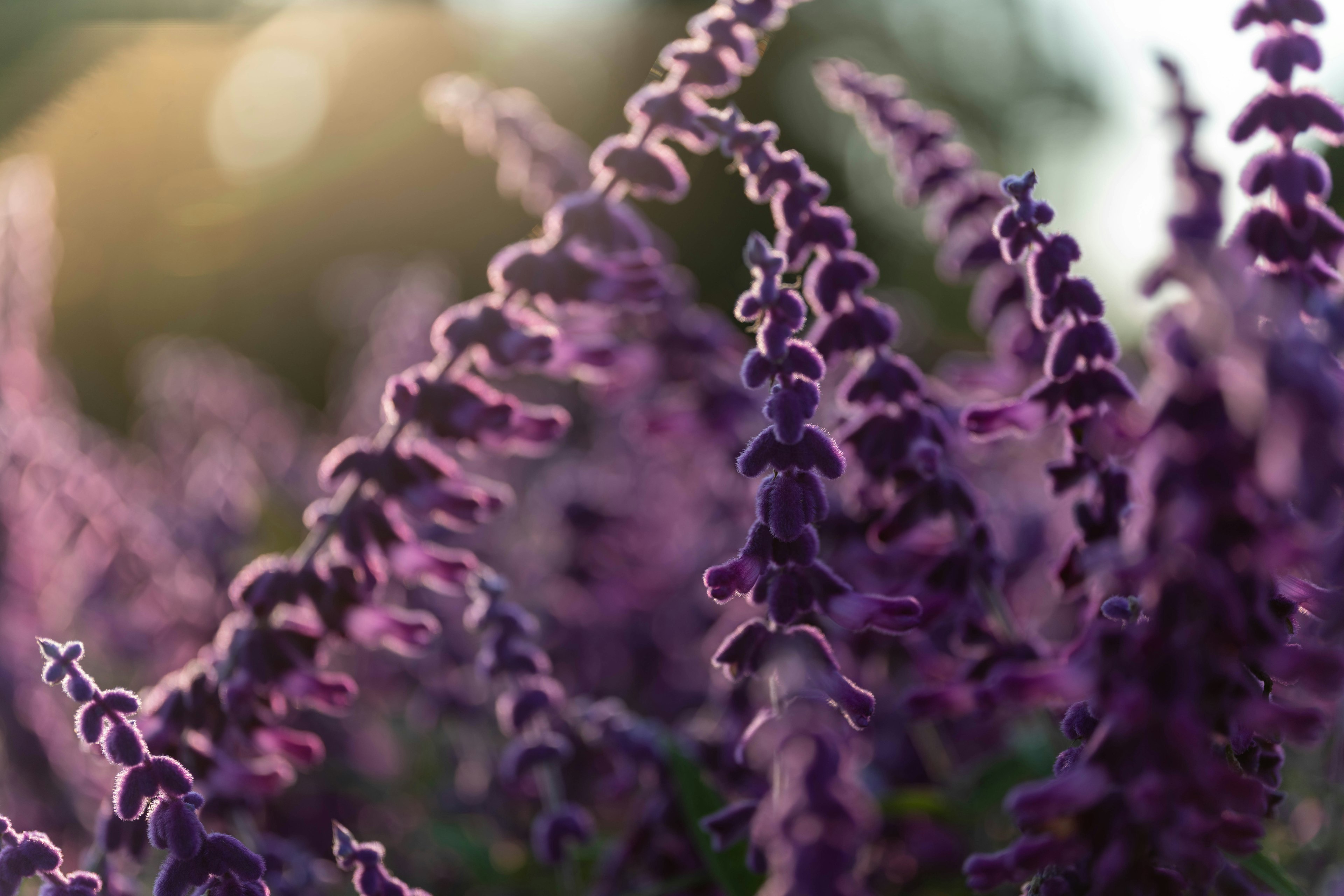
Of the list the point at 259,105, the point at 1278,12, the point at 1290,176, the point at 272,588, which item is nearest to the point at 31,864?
the point at 272,588

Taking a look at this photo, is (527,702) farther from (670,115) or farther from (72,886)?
(670,115)

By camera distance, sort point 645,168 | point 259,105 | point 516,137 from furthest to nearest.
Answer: point 259,105, point 516,137, point 645,168

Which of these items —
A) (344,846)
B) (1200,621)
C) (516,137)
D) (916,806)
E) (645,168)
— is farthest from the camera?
(516,137)

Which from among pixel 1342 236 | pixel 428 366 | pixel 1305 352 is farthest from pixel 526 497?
Result: pixel 1305 352

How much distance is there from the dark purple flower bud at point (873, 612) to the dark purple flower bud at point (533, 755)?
2.02ft

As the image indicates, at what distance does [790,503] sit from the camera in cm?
89

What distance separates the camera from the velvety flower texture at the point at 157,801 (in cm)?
92

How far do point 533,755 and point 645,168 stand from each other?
0.75 metres

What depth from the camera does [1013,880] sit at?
2.87ft

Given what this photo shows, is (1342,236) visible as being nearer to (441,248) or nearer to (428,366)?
(428,366)

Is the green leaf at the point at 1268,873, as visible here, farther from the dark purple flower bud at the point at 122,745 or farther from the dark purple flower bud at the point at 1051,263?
the dark purple flower bud at the point at 122,745

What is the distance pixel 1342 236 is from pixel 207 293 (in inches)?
459

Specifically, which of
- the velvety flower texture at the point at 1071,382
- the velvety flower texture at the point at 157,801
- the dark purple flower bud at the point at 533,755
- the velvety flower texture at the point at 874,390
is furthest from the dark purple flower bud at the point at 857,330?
the velvety flower texture at the point at 157,801

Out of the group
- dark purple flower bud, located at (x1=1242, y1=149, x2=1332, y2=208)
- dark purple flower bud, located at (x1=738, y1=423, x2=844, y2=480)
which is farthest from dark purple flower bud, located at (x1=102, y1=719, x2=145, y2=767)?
dark purple flower bud, located at (x1=1242, y1=149, x2=1332, y2=208)
